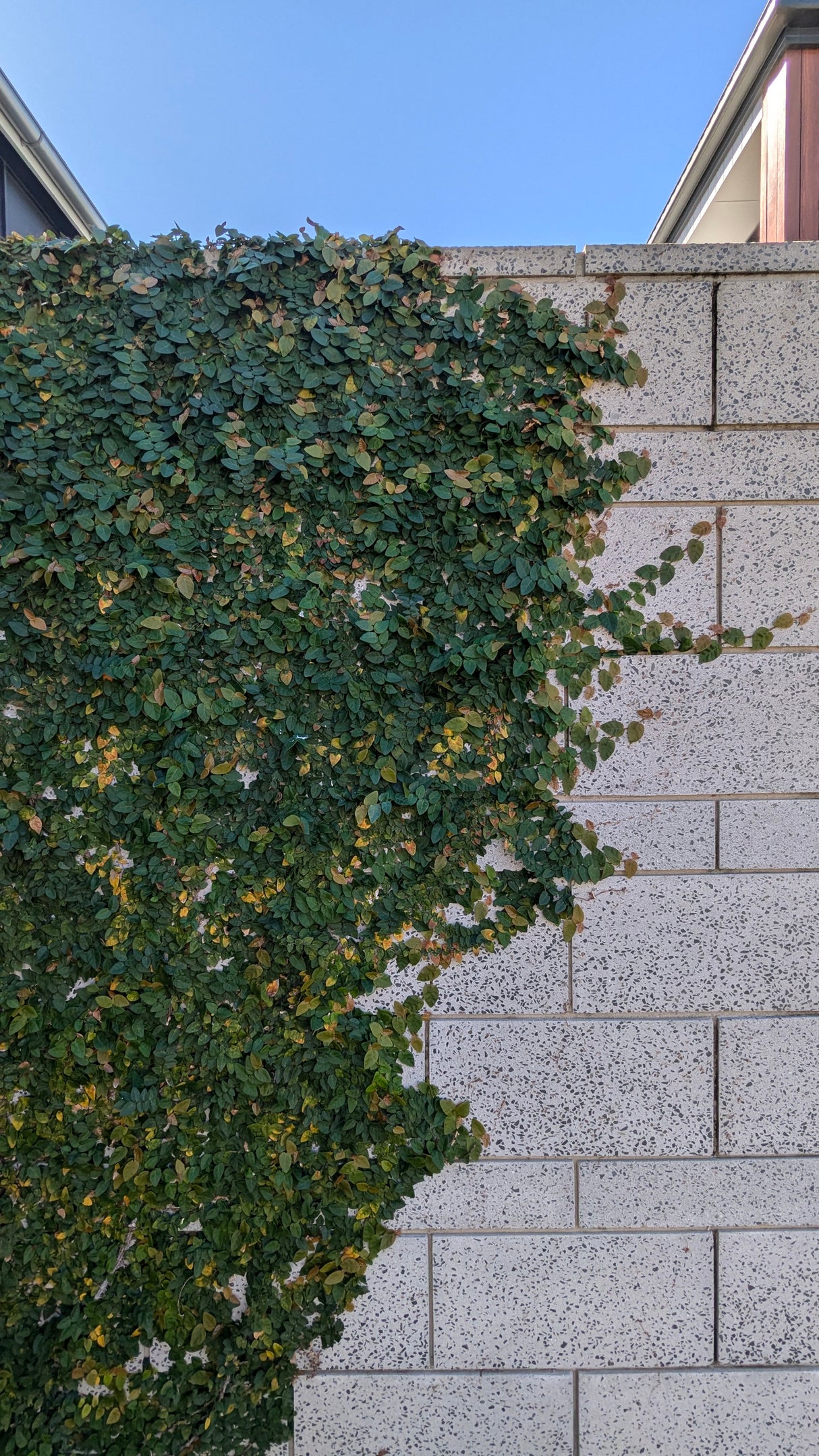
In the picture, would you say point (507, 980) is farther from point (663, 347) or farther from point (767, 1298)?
point (663, 347)

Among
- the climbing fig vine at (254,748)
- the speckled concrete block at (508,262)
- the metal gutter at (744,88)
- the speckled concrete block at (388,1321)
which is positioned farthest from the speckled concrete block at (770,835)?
the metal gutter at (744,88)

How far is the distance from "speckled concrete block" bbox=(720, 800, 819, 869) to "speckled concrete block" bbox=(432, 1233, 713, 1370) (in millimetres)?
1046

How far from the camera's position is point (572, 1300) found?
197 cm

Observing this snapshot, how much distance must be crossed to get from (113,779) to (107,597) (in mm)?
475

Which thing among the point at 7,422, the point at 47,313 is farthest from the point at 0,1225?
the point at 47,313

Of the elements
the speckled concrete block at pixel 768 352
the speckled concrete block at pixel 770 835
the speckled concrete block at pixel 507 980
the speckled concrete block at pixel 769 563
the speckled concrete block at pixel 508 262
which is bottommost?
the speckled concrete block at pixel 507 980

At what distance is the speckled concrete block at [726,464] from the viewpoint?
1.94m

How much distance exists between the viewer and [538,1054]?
1978mm

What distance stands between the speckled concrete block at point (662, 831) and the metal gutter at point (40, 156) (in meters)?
4.27

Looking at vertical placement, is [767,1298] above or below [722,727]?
below

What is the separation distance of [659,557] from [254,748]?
1203 millimetres

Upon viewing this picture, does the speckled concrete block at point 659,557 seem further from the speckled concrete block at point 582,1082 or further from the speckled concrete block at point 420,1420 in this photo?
the speckled concrete block at point 420,1420

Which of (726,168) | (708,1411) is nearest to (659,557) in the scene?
(708,1411)

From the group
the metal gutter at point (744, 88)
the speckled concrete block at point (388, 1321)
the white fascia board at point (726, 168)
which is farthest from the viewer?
the white fascia board at point (726, 168)
